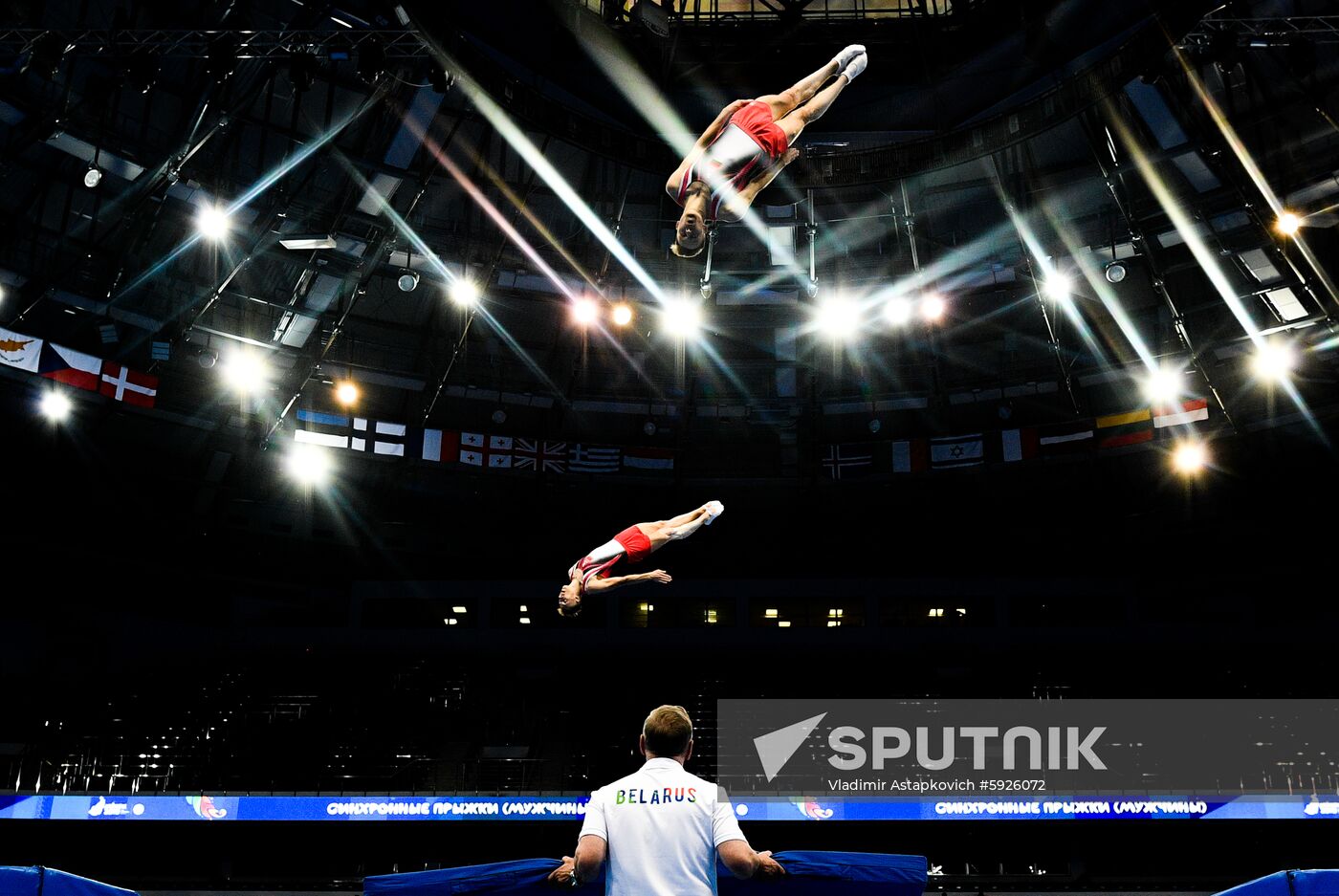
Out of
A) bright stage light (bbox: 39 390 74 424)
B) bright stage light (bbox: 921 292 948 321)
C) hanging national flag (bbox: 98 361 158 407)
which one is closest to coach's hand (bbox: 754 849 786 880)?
bright stage light (bbox: 921 292 948 321)

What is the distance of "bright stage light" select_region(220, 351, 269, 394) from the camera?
23969 millimetres

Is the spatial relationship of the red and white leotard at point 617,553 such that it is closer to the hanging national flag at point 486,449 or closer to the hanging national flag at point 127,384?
the hanging national flag at point 486,449

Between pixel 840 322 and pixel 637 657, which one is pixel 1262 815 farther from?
pixel 637 657

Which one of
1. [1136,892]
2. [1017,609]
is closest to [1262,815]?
[1136,892]

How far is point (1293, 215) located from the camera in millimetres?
19609

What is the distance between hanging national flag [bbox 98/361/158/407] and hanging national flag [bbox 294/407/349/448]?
11.1 feet

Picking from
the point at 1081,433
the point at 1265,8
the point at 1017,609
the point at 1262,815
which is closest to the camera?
the point at 1262,815

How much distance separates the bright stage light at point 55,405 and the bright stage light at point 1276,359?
26273 mm

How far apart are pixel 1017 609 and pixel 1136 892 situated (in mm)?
13285

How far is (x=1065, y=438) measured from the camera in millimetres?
25828

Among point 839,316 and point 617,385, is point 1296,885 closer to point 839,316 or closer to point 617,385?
point 839,316

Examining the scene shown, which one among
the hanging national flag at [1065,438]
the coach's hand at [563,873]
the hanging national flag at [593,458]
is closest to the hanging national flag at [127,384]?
the hanging national flag at [593,458]

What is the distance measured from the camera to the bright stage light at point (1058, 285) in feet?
73.4

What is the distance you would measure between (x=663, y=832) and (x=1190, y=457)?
80.4 feet
